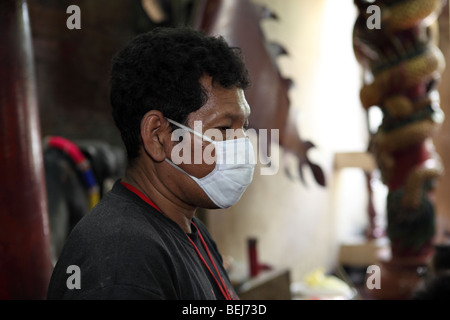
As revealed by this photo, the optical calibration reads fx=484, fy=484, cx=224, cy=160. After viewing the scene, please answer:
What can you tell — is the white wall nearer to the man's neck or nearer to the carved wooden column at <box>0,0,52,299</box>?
the carved wooden column at <box>0,0,52,299</box>

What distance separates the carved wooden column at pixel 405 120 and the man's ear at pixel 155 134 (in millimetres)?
1605

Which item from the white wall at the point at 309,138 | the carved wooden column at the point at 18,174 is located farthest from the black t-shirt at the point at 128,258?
the white wall at the point at 309,138

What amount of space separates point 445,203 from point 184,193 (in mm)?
3389

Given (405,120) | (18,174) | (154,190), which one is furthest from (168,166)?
(405,120)

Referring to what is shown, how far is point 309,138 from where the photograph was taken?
2.11 metres

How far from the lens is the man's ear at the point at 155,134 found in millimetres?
927

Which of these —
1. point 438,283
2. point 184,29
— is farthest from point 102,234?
point 438,283

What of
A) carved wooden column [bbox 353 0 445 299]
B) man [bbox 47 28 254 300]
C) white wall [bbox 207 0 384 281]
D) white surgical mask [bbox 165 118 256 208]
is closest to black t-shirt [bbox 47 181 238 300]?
man [bbox 47 28 254 300]

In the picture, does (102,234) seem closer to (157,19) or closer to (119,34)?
(157,19)

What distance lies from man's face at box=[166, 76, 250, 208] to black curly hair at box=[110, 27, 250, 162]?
16 millimetres

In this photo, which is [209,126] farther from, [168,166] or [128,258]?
[128,258]

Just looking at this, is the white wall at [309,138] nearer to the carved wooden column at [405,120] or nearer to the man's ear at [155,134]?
the carved wooden column at [405,120]

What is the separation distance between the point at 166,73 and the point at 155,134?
13cm

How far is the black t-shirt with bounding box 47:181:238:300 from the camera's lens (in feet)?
2.44
